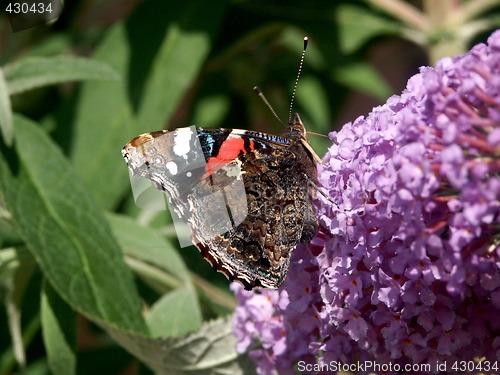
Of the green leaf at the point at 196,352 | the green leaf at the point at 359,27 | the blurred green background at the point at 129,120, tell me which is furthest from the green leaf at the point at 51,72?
the green leaf at the point at 359,27

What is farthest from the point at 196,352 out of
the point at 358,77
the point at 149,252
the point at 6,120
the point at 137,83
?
the point at 358,77

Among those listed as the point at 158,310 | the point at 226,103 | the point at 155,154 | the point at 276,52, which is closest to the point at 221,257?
the point at 155,154

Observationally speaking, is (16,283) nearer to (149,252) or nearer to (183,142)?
(149,252)

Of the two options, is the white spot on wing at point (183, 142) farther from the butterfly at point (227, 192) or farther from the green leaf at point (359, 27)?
the green leaf at point (359, 27)

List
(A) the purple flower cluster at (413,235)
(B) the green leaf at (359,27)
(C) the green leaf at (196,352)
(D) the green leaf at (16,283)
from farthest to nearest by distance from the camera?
(B) the green leaf at (359,27)
(D) the green leaf at (16,283)
(C) the green leaf at (196,352)
(A) the purple flower cluster at (413,235)

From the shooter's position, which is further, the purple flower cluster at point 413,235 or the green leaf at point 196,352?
the green leaf at point 196,352

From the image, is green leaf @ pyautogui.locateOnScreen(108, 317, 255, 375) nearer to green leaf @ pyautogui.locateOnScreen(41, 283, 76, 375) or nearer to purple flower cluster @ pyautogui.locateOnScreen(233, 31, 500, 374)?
green leaf @ pyautogui.locateOnScreen(41, 283, 76, 375)

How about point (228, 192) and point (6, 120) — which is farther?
point (6, 120)
